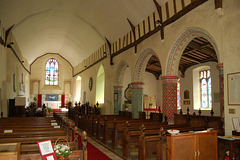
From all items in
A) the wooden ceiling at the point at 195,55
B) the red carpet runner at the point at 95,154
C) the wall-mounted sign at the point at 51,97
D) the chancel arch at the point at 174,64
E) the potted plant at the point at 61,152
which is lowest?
the red carpet runner at the point at 95,154

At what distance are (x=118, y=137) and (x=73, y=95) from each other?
1824 centimetres

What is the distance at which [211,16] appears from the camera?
20.2 ft

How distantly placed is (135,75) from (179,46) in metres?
3.54

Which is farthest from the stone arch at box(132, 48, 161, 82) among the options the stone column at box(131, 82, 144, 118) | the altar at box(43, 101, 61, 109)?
the altar at box(43, 101, 61, 109)

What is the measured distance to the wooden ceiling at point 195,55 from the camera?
34.9 feet

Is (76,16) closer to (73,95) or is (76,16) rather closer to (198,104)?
(198,104)

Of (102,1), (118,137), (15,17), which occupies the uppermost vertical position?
(102,1)

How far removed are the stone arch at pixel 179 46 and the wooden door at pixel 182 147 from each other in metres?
3.79

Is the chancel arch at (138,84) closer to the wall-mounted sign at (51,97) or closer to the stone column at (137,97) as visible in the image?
the stone column at (137,97)

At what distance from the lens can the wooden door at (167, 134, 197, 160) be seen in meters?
3.86

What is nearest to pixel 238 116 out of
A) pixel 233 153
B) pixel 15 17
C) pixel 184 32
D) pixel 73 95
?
pixel 233 153

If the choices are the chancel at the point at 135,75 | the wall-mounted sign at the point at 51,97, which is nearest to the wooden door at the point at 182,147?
the chancel at the point at 135,75

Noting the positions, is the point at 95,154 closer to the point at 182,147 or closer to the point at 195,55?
the point at 182,147

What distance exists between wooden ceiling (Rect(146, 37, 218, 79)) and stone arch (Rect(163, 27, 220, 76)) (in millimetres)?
2603
